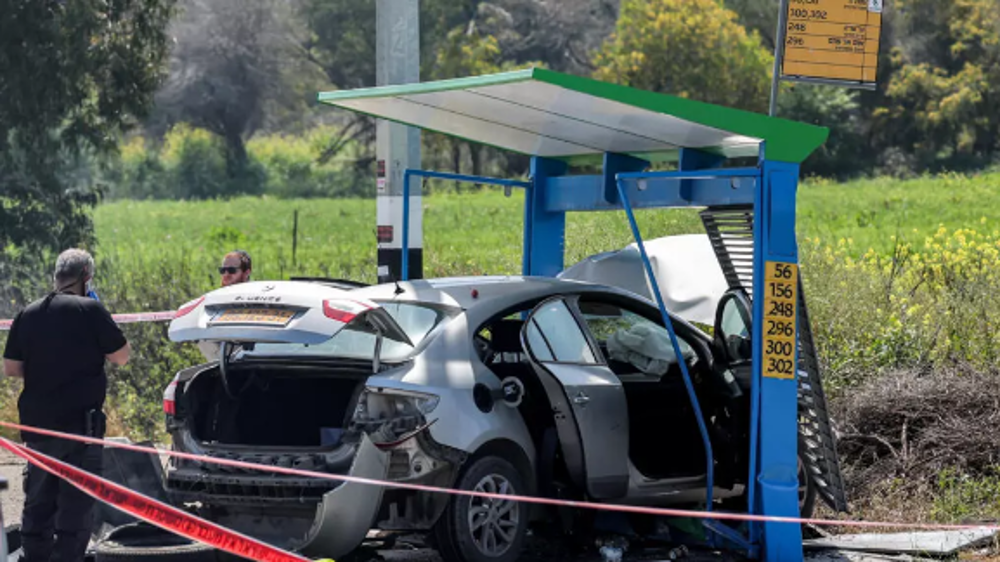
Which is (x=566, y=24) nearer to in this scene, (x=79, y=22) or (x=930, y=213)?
(x=930, y=213)

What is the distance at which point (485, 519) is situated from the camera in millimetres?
7477

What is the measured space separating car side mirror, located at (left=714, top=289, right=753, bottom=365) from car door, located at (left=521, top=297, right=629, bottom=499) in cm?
89

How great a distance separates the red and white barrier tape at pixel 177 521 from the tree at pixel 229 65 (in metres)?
65.0

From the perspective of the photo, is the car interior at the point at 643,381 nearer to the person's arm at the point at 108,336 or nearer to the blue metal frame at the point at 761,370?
the blue metal frame at the point at 761,370

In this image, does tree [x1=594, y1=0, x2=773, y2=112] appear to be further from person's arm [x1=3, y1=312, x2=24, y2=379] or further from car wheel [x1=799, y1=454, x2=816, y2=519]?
person's arm [x1=3, y1=312, x2=24, y2=379]

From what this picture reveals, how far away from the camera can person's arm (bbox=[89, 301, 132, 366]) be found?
766cm

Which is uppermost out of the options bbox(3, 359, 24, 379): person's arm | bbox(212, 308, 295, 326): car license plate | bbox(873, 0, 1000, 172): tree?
bbox(873, 0, 1000, 172): tree

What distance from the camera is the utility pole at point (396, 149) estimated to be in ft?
34.9

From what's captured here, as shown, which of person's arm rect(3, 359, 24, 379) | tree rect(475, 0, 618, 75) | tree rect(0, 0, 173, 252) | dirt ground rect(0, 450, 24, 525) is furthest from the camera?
tree rect(475, 0, 618, 75)

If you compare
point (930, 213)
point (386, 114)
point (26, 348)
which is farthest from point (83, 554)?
point (930, 213)

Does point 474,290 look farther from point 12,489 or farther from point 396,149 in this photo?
point 12,489

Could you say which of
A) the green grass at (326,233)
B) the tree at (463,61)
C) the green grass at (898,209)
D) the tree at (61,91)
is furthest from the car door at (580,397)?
the tree at (463,61)

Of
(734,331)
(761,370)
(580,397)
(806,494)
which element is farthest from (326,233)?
(761,370)

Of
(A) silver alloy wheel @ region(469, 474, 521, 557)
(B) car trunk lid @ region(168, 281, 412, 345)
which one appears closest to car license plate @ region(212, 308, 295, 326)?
(B) car trunk lid @ region(168, 281, 412, 345)
